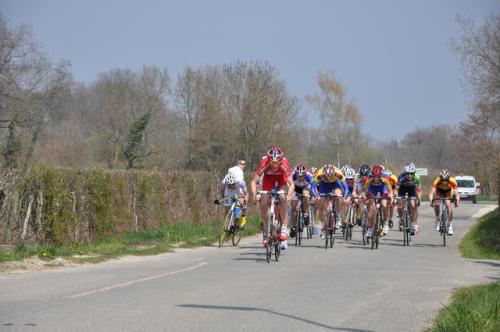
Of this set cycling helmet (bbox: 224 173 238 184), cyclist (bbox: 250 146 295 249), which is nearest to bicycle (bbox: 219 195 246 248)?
cycling helmet (bbox: 224 173 238 184)

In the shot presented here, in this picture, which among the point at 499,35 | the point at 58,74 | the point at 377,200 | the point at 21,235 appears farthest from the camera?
the point at 58,74

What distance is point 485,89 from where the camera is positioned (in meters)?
37.1

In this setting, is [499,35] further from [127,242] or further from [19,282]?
[19,282]

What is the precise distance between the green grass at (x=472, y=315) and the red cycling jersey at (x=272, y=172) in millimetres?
6363

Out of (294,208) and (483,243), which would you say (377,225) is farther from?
(483,243)

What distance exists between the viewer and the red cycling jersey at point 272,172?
16.1m

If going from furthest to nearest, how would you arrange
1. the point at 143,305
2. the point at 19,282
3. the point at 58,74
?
the point at 58,74 < the point at 19,282 < the point at 143,305

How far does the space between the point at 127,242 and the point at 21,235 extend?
289cm

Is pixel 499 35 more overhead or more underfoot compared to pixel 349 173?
more overhead

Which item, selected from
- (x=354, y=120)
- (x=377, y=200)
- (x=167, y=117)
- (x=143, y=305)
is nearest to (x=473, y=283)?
(x=143, y=305)

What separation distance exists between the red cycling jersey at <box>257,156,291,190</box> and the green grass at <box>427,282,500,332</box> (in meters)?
6.36

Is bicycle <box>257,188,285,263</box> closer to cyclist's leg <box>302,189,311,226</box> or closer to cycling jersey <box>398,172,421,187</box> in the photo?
cyclist's leg <box>302,189,311,226</box>

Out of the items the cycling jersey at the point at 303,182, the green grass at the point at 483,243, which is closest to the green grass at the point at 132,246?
the cycling jersey at the point at 303,182

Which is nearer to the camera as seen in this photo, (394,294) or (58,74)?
(394,294)
